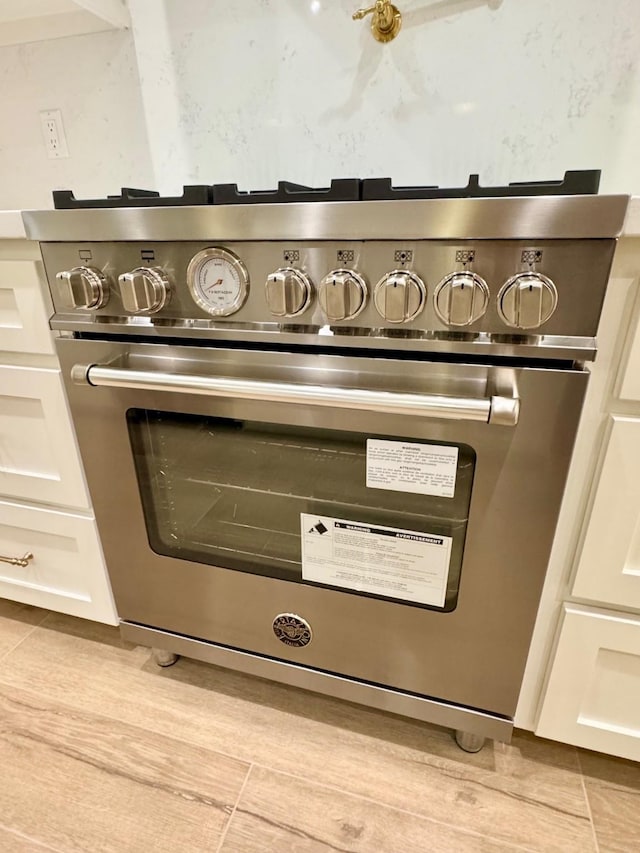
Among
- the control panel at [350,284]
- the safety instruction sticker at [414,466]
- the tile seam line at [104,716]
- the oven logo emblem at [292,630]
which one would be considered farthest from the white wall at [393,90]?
the tile seam line at [104,716]

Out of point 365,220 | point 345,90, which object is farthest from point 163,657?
point 345,90

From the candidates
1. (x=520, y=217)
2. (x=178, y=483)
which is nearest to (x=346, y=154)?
(x=520, y=217)

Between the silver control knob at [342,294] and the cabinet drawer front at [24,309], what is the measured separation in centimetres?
49

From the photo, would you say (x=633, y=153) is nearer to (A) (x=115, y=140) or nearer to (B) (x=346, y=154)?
(B) (x=346, y=154)

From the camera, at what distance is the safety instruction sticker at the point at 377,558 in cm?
65

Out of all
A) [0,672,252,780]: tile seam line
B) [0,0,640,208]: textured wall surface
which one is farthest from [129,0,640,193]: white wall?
[0,672,252,780]: tile seam line

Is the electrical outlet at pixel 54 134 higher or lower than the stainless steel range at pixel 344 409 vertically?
higher

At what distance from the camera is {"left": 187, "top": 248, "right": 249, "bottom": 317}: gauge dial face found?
0.58 metres

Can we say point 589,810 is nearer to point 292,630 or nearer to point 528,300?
point 292,630

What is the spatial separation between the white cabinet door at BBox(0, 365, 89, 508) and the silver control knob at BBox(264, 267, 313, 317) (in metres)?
0.46

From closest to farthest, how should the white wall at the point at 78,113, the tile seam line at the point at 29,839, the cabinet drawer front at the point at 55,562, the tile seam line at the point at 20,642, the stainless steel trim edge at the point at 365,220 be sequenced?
the stainless steel trim edge at the point at 365,220, the tile seam line at the point at 29,839, the cabinet drawer front at the point at 55,562, the tile seam line at the point at 20,642, the white wall at the point at 78,113

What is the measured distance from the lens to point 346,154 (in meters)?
1.03

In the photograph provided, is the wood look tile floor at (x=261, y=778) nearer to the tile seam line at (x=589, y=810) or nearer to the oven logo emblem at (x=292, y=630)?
the tile seam line at (x=589, y=810)

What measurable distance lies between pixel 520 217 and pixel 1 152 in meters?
1.54
